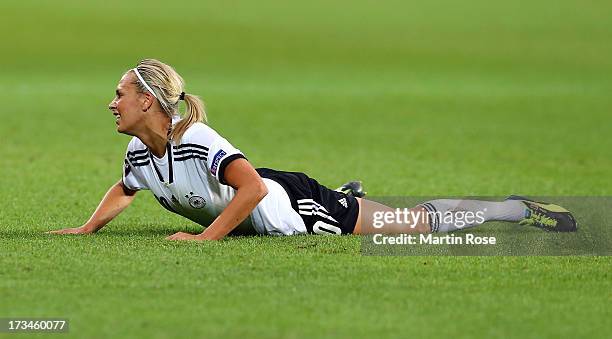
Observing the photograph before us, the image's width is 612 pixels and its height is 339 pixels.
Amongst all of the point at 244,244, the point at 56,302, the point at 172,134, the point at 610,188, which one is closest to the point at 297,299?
the point at 56,302

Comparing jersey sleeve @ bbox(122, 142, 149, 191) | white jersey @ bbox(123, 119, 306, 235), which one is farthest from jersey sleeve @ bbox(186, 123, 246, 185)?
jersey sleeve @ bbox(122, 142, 149, 191)

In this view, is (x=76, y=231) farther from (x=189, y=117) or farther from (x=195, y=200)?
(x=189, y=117)

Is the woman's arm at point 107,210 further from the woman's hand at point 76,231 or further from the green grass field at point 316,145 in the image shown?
the green grass field at point 316,145

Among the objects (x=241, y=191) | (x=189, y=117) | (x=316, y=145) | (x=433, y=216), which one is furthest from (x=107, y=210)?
(x=316, y=145)

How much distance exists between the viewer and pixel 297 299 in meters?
6.17

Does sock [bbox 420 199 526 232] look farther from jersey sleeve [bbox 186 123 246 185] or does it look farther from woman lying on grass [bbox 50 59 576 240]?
jersey sleeve [bbox 186 123 246 185]

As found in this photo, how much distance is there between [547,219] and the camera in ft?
28.6

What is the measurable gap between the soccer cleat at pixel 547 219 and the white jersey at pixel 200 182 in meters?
1.74

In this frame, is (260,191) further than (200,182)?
No

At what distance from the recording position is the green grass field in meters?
5.99

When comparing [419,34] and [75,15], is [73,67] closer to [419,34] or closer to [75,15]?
[75,15]

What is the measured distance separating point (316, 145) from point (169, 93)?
10.7 m

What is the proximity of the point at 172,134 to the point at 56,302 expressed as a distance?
228cm

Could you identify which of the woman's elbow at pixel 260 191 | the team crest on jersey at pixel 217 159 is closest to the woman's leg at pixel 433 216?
the woman's elbow at pixel 260 191
